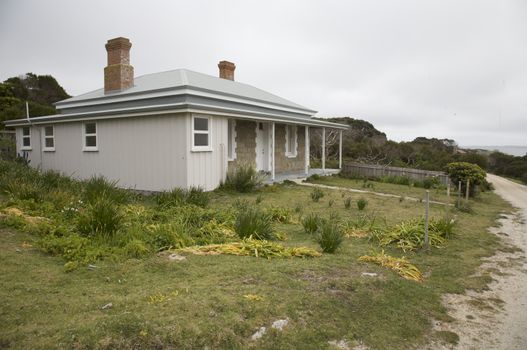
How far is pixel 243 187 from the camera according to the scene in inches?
536

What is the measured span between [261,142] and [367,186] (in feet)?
17.8

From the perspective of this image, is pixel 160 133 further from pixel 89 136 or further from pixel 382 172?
pixel 382 172

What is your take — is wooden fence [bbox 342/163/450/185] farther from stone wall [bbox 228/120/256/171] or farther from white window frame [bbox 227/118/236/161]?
white window frame [bbox 227/118/236/161]

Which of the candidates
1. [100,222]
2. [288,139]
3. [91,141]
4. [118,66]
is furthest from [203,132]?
[288,139]

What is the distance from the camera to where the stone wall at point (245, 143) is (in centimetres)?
1630

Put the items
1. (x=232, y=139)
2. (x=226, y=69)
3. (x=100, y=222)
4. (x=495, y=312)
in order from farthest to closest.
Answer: (x=226, y=69) → (x=232, y=139) → (x=100, y=222) → (x=495, y=312)

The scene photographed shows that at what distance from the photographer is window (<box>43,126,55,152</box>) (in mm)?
16891

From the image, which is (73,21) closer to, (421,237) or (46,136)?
(46,136)

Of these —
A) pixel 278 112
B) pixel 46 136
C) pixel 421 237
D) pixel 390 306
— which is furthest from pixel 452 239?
pixel 46 136

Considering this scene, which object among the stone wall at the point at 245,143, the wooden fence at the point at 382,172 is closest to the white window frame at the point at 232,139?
the stone wall at the point at 245,143

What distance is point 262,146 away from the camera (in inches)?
727

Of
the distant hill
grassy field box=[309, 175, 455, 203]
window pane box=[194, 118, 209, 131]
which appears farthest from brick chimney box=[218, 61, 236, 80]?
the distant hill

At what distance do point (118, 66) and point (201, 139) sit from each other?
7864 mm

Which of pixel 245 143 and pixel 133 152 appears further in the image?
pixel 245 143
